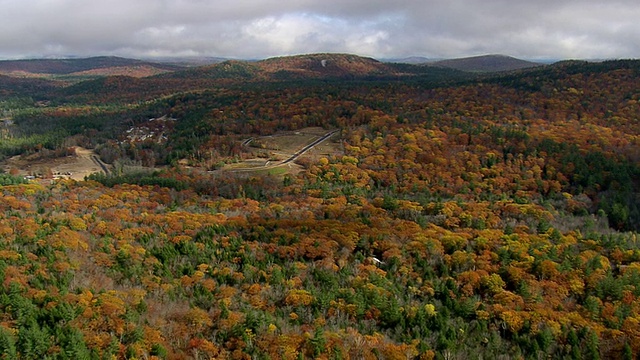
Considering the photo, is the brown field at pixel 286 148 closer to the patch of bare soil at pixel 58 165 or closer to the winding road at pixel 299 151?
the winding road at pixel 299 151

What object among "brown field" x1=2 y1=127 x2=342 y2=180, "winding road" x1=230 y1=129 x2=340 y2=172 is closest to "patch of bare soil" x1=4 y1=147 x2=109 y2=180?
"brown field" x1=2 y1=127 x2=342 y2=180

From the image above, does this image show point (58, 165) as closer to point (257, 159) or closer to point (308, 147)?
point (257, 159)

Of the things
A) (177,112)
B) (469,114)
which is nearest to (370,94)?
(469,114)

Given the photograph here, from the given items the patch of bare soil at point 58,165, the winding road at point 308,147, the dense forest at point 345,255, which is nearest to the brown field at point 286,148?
the winding road at point 308,147

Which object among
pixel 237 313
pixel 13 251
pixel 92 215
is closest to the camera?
pixel 237 313

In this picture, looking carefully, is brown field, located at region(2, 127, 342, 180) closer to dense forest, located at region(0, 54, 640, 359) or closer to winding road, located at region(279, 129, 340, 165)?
winding road, located at region(279, 129, 340, 165)

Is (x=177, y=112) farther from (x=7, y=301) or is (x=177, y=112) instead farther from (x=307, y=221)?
(x=7, y=301)

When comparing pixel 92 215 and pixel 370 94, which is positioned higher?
pixel 370 94

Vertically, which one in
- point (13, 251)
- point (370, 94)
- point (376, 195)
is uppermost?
point (370, 94)
